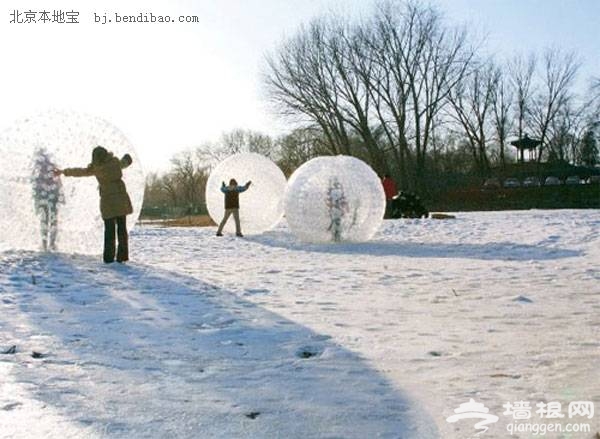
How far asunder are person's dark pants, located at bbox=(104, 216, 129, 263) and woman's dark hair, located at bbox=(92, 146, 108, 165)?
81cm

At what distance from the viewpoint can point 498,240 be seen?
43.4 ft

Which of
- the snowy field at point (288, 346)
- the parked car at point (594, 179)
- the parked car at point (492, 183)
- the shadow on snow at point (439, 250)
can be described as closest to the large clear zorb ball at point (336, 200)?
the shadow on snow at point (439, 250)

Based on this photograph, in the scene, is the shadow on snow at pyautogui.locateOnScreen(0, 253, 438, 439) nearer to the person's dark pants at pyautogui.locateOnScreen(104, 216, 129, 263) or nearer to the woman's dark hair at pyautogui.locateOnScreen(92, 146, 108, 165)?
the person's dark pants at pyautogui.locateOnScreen(104, 216, 129, 263)

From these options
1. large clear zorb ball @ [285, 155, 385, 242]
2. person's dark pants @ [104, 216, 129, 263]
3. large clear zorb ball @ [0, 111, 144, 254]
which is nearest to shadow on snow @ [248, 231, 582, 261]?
large clear zorb ball @ [285, 155, 385, 242]

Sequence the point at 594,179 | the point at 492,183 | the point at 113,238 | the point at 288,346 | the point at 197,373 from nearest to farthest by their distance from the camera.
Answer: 1. the point at 197,373
2. the point at 288,346
3. the point at 113,238
4. the point at 492,183
5. the point at 594,179

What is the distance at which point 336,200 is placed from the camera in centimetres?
1293

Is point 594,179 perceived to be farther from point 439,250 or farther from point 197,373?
point 197,373

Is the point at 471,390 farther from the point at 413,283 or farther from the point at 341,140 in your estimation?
the point at 341,140

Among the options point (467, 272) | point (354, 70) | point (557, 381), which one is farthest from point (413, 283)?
point (354, 70)

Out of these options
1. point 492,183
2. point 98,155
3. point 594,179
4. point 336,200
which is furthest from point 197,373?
point 594,179

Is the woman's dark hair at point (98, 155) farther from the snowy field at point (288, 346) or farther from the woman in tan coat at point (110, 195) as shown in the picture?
the snowy field at point (288, 346)

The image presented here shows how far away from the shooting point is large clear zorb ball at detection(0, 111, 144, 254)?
985 centimetres

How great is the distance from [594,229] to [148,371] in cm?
1151

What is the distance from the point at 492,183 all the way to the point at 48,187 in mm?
35812
